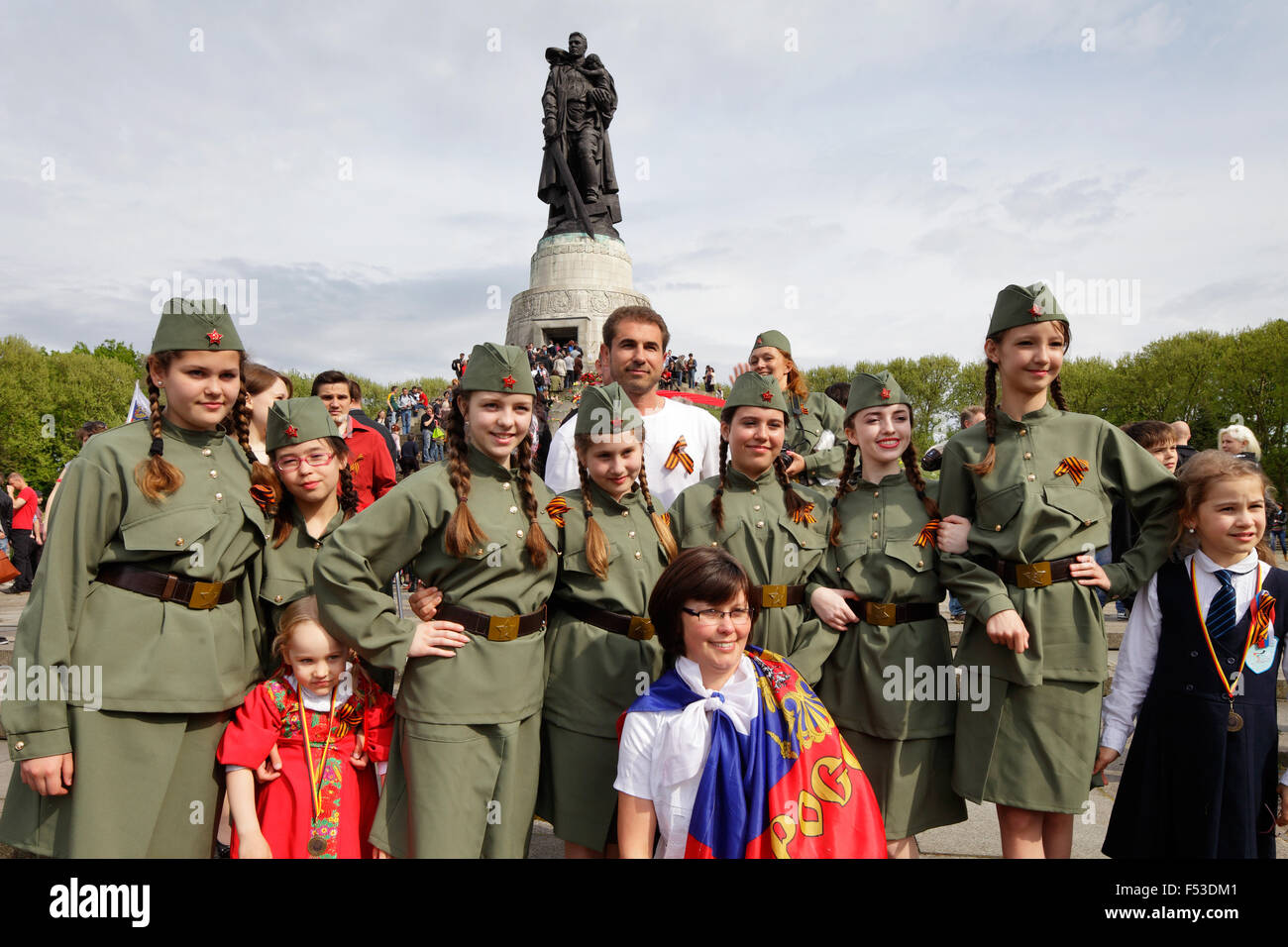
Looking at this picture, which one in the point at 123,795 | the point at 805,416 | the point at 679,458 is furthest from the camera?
the point at 805,416

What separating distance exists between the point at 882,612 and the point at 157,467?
2.80 meters

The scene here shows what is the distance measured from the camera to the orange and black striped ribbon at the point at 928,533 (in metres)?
3.26

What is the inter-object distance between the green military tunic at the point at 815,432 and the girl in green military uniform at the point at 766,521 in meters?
2.08

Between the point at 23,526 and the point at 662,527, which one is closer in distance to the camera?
the point at 662,527

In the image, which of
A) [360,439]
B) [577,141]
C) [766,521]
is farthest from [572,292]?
[766,521]

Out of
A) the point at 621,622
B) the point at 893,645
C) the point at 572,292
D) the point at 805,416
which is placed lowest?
the point at 893,645

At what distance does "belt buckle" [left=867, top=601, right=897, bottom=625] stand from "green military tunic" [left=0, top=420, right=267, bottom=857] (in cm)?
245

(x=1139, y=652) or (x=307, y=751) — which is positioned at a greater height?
A: (x=1139, y=652)

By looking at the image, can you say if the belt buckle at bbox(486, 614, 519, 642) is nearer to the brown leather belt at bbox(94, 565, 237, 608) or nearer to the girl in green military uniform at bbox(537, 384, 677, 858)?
the girl in green military uniform at bbox(537, 384, 677, 858)

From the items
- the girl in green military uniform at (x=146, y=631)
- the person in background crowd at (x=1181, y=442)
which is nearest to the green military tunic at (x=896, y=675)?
the girl in green military uniform at (x=146, y=631)

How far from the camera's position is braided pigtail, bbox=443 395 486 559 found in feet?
9.34

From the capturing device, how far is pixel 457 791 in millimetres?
2787

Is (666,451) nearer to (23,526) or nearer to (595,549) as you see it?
(595,549)

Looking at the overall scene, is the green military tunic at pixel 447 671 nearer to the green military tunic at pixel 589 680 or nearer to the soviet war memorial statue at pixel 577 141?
the green military tunic at pixel 589 680
